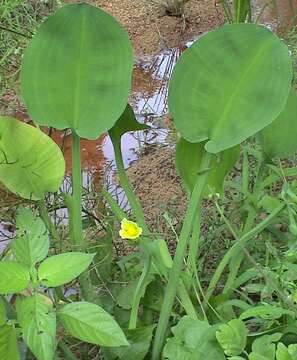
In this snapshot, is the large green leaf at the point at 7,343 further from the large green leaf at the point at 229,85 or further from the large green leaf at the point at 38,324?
the large green leaf at the point at 229,85

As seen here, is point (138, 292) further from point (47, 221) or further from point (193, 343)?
point (47, 221)

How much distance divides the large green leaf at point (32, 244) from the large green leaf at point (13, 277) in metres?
0.02

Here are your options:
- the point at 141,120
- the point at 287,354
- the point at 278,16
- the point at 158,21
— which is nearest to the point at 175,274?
the point at 287,354

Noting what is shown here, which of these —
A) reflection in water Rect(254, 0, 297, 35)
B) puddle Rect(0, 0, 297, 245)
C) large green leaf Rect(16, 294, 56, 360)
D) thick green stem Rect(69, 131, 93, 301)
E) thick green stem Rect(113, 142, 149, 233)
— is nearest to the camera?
large green leaf Rect(16, 294, 56, 360)

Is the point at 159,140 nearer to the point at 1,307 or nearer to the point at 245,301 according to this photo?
the point at 245,301

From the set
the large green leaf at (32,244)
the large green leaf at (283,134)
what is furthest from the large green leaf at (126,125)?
the large green leaf at (32,244)

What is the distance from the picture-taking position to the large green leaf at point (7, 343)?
0.90 m

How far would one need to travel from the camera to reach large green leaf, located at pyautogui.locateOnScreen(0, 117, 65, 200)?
116 centimetres

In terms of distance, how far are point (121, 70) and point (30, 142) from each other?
19 centimetres

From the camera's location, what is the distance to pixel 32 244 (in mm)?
980

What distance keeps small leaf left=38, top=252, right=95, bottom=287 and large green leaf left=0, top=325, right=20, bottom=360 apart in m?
0.08

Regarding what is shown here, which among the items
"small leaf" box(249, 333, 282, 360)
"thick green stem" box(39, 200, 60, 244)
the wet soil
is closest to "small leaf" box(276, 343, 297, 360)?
"small leaf" box(249, 333, 282, 360)

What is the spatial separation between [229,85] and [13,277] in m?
0.46

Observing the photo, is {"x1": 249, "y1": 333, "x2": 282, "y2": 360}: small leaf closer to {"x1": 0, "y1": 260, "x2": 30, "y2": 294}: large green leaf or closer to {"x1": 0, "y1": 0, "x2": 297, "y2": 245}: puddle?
{"x1": 0, "y1": 260, "x2": 30, "y2": 294}: large green leaf
